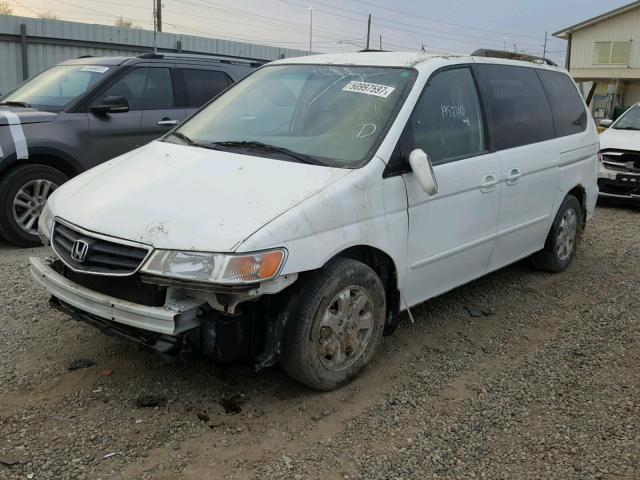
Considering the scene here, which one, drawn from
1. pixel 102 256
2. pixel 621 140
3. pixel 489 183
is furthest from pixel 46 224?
pixel 621 140

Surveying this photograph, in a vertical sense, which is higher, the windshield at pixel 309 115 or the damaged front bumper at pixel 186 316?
the windshield at pixel 309 115

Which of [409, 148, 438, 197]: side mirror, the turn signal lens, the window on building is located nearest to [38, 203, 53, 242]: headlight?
the turn signal lens

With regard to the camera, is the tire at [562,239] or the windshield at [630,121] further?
the windshield at [630,121]

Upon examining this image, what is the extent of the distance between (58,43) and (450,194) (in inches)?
727

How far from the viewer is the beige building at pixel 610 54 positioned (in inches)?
1314

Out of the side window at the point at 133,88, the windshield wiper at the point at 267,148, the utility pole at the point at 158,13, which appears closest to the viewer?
the windshield wiper at the point at 267,148

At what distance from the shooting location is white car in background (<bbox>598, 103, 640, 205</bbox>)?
9203mm

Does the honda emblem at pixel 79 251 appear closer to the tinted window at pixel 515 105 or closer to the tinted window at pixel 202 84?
the tinted window at pixel 515 105

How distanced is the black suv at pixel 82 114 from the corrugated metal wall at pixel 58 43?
12322mm

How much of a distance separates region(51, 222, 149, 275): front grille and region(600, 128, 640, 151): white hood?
8326mm

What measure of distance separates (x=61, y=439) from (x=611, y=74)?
120 ft

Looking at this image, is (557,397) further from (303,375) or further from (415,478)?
(303,375)

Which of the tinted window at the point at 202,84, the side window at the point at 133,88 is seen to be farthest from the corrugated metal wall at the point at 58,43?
the side window at the point at 133,88

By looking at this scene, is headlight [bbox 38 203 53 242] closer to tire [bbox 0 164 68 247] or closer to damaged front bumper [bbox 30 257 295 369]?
damaged front bumper [bbox 30 257 295 369]
